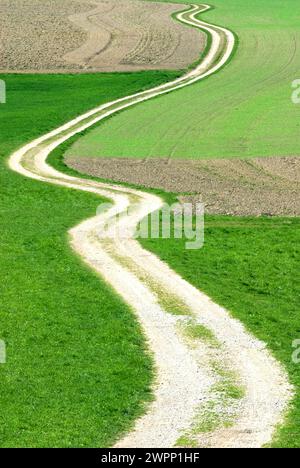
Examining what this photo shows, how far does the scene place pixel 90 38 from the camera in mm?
93062

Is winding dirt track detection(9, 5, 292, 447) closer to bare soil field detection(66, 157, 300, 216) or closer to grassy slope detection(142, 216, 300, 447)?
grassy slope detection(142, 216, 300, 447)

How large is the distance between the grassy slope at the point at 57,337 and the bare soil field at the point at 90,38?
34.9m

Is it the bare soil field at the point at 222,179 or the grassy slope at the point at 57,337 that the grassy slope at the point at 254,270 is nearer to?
the bare soil field at the point at 222,179

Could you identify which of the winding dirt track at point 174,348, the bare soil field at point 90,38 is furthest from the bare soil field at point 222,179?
the bare soil field at point 90,38

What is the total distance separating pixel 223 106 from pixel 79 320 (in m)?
41.3

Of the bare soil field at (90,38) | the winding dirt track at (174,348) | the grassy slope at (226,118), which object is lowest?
the winding dirt track at (174,348)

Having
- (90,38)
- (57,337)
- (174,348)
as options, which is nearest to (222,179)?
(57,337)

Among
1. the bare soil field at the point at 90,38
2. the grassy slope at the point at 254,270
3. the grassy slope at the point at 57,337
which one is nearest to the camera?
the grassy slope at the point at 57,337

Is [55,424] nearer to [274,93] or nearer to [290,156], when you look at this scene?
[290,156]

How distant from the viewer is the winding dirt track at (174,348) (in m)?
23.3

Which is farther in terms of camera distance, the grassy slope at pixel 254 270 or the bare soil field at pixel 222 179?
the bare soil field at pixel 222 179

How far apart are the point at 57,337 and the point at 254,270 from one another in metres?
10.4

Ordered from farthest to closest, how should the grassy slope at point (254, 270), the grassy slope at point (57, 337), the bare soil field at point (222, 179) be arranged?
the bare soil field at point (222, 179), the grassy slope at point (254, 270), the grassy slope at point (57, 337)

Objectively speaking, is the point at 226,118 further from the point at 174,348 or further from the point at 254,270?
the point at 174,348
